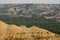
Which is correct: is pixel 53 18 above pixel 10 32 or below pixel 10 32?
above

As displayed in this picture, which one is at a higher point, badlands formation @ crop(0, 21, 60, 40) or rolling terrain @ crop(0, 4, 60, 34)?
rolling terrain @ crop(0, 4, 60, 34)

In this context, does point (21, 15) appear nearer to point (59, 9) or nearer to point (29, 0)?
point (29, 0)

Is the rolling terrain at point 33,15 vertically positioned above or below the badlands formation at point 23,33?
above

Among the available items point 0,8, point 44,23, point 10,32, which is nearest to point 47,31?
point 44,23

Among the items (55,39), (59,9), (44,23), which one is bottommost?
(55,39)

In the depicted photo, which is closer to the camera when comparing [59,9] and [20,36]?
[20,36]

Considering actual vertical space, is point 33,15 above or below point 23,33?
above
